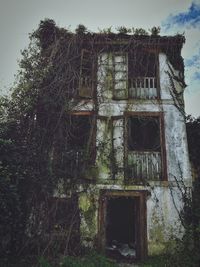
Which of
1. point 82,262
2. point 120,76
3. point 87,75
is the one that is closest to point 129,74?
point 120,76

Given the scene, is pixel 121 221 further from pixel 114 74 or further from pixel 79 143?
pixel 114 74

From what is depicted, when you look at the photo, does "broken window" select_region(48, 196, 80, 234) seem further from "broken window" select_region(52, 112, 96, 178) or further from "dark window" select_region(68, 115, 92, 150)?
"dark window" select_region(68, 115, 92, 150)

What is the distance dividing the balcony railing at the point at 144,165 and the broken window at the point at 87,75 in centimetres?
341

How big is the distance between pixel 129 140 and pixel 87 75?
12.5 ft

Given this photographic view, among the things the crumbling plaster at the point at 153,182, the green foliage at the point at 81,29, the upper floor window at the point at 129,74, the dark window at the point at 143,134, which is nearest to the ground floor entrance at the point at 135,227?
the crumbling plaster at the point at 153,182

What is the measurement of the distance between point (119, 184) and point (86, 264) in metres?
3.60

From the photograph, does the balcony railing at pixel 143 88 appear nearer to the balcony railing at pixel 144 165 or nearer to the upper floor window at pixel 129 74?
the upper floor window at pixel 129 74

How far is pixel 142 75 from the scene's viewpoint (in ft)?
48.8

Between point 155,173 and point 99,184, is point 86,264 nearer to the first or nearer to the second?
point 99,184

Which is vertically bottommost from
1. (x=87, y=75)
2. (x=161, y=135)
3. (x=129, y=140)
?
(x=129, y=140)

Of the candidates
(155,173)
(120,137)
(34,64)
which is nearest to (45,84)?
(34,64)

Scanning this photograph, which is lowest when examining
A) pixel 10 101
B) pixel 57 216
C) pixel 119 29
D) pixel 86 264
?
pixel 86 264

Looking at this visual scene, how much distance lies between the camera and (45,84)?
13.1 meters

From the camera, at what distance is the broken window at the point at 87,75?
44.5 ft
